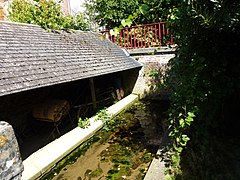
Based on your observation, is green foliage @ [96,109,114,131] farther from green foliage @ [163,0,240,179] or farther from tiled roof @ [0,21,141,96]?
green foliage @ [163,0,240,179]

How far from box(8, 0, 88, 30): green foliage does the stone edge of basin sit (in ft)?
15.8

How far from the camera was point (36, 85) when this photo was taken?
16.3 ft

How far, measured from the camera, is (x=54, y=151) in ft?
18.2

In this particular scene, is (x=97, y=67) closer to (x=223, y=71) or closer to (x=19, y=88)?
(x=19, y=88)

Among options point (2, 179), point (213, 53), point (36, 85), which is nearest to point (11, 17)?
point (36, 85)

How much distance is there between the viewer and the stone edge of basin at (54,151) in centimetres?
471

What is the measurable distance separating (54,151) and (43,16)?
6.88m

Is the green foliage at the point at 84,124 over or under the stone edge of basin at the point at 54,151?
over

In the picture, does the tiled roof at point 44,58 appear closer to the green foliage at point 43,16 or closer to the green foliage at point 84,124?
the green foliage at point 43,16

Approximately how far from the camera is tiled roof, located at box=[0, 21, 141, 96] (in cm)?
493

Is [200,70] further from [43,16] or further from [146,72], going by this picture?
[43,16]

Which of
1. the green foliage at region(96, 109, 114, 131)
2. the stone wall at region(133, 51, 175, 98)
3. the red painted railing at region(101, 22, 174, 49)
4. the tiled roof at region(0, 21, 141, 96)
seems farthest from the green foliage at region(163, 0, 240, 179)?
the stone wall at region(133, 51, 175, 98)

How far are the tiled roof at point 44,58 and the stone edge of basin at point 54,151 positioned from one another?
6.06ft

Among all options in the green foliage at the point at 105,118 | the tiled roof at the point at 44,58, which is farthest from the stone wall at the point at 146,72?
the green foliage at the point at 105,118
